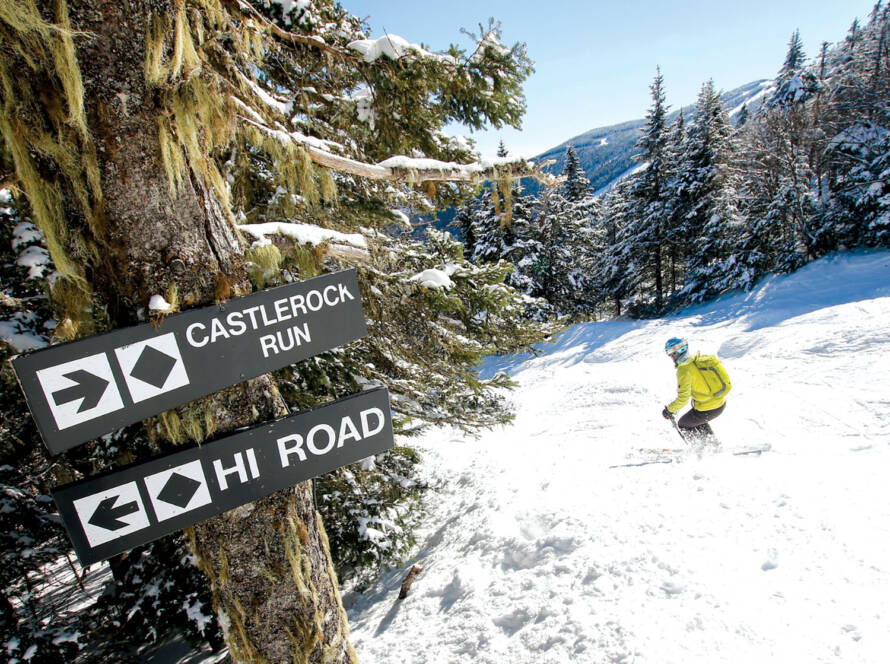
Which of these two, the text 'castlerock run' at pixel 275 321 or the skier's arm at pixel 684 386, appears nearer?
the text 'castlerock run' at pixel 275 321

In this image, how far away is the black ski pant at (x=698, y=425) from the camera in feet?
21.2

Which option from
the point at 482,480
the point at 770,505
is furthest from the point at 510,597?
the point at 482,480

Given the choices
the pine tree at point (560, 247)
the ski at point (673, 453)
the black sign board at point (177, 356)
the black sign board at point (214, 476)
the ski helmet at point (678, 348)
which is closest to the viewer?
the black sign board at point (177, 356)

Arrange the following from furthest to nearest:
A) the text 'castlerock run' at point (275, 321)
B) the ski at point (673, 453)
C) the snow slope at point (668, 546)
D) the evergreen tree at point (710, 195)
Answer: the evergreen tree at point (710, 195) < the ski at point (673, 453) < the snow slope at point (668, 546) < the text 'castlerock run' at point (275, 321)

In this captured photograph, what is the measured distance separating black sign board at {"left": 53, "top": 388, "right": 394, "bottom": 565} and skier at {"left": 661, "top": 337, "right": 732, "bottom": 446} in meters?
5.55

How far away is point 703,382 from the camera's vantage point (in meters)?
6.36

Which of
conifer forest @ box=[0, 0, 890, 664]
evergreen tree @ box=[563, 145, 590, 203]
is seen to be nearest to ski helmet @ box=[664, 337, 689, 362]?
conifer forest @ box=[0, 0, 890, 664]

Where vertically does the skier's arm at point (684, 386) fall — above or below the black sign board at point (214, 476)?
below

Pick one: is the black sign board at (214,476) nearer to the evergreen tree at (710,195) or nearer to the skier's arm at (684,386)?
the skier's arm at (684,386)

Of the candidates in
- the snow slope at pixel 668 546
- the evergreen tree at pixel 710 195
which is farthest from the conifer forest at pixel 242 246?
the evergreen tree at pixel 710 195

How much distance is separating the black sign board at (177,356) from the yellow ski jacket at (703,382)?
5.86 meters

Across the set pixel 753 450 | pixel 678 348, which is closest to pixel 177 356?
pixel 678 348

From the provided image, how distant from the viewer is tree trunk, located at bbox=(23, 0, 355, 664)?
70.2 inches

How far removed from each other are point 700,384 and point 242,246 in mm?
6560
